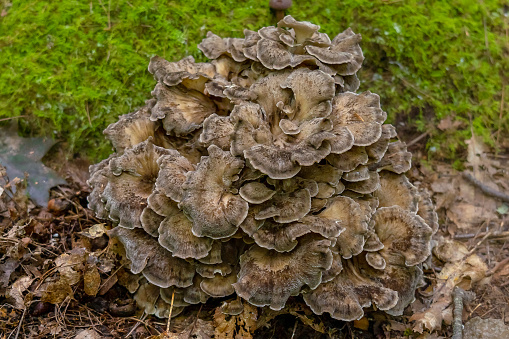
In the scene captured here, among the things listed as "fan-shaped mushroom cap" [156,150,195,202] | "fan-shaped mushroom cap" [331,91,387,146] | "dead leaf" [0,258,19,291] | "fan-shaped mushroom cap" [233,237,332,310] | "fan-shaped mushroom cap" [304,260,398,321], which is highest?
"fan-shaped mushroom cap" [331,91,387,146]

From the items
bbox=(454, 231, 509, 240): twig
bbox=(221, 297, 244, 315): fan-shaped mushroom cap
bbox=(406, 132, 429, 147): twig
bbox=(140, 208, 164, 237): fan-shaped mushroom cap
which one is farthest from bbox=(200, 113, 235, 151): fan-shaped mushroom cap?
bbox=(454, 231, 509, 240): twig

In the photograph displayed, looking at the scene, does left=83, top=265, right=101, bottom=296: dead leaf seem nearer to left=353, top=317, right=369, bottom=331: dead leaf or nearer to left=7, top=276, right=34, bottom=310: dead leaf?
left=7, top=276, right=34, bottom=310: dead leaf

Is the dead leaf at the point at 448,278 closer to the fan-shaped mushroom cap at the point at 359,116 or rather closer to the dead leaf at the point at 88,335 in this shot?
the fan-shaped mushroom cap at the point at 359,116

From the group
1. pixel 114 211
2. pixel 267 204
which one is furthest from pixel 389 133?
pixel 114 211

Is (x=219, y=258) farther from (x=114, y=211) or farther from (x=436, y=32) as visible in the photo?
(x=436, y=32)

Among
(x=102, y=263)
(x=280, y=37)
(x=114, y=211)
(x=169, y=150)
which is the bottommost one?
(x=102, y=263)

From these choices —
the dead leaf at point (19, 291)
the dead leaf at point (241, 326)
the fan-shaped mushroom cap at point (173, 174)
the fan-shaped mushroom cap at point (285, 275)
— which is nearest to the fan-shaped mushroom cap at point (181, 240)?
the fan-shaped mushroom cap at point (173, 174)

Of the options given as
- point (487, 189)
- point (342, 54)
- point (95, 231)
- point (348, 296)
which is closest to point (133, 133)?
point (95, 231)

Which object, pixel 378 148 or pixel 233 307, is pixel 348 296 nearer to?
pixel 233 307
